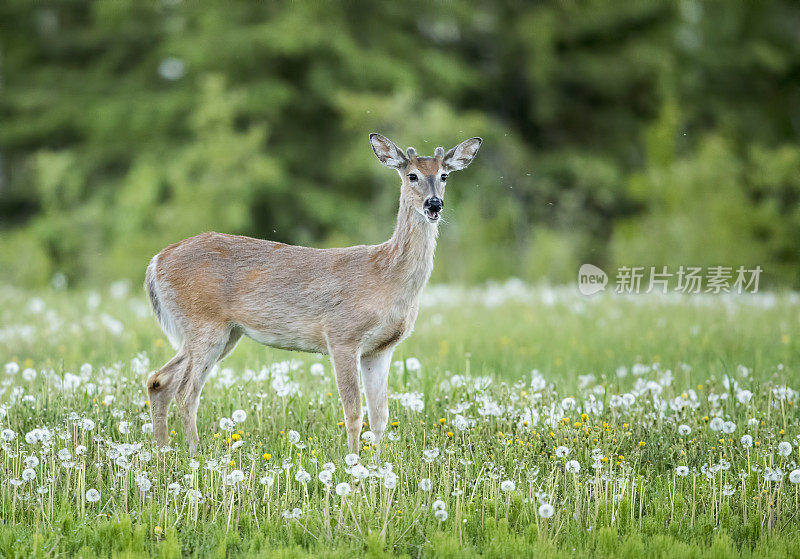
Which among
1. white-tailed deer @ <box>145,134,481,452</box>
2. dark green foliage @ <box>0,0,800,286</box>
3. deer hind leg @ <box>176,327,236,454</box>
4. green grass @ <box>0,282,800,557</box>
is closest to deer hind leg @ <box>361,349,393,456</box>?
white-tailed deer @ <box>145,134,481,452</box>

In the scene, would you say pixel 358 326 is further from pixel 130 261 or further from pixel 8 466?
pixel 130 261

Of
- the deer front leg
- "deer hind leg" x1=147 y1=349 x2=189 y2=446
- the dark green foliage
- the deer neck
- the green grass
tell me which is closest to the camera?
the green grass

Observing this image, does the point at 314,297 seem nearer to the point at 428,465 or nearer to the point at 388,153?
the point at 388,153

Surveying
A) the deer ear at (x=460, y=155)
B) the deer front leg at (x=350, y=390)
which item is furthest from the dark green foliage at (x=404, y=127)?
the deer front leg at (x=350, y=390)

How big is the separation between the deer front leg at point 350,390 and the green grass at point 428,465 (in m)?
0.15

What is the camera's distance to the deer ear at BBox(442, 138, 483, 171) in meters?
5.66

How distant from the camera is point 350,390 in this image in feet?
17.6

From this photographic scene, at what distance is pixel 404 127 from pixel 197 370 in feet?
43.0

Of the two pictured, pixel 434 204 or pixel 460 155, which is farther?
pixel 460 155

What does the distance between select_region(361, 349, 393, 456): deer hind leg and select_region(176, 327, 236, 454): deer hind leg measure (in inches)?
34.7

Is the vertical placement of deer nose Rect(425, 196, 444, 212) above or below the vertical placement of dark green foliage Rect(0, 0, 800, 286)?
below

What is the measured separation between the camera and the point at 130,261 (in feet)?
58.8

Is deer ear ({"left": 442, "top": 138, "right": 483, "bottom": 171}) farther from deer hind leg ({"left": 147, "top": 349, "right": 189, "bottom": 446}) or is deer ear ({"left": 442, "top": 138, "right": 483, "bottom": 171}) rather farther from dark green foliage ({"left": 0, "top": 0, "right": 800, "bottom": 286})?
dark green foliage ({"left": 0, "top": 0, "right": 800, "bottom": 286})

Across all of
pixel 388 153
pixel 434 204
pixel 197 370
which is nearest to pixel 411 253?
pixel 434 204
